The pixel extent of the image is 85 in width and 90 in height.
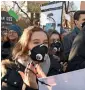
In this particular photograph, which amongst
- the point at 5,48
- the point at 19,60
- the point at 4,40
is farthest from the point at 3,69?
the point at 4,40

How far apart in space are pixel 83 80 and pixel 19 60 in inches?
17.1

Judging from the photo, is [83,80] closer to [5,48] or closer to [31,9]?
[5,48]

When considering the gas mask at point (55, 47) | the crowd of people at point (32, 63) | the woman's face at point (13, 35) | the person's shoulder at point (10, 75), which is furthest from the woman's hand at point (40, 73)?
the woman's face at point (13, 35)

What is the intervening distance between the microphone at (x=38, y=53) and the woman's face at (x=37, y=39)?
0.15ft

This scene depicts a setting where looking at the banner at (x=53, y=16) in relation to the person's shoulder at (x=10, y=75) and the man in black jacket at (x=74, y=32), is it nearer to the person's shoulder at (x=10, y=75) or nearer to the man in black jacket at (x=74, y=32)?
the man in black jacket at (x=74, y=32)

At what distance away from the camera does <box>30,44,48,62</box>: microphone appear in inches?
60.7

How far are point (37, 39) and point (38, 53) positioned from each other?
0.40 feet

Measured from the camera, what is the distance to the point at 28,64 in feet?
5.05

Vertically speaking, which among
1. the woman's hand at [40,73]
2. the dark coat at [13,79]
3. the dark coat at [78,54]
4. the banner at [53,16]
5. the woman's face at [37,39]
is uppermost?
the banner at [53,16]

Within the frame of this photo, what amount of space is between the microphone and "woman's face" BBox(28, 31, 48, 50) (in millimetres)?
45

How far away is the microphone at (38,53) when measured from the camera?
154cm

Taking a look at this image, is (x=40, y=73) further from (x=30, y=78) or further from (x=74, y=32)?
(x=74, y=32)

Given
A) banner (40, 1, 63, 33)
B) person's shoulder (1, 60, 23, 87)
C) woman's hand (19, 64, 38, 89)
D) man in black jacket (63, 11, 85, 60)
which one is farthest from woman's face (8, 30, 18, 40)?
woman's hand (19, 64, 38, 89)

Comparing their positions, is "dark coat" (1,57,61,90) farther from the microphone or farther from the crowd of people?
the microphone
